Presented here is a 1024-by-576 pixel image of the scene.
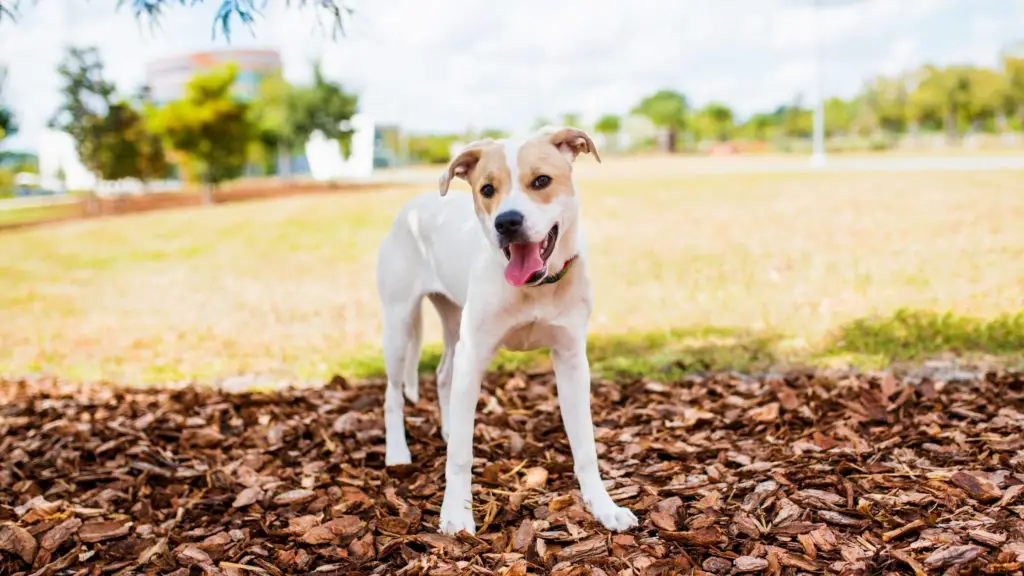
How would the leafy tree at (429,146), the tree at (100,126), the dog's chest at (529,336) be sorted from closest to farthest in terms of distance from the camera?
the dog's chest at (529,336) → the tree at (100,126) → the leafy tree at (429,146)

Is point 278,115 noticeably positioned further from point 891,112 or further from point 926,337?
point 891,112

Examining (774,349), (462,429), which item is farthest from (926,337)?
(462,429)

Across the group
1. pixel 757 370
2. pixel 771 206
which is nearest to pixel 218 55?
pixel 771 206

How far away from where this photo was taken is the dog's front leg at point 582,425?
384cm

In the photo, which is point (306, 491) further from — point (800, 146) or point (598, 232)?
point (800, 146)

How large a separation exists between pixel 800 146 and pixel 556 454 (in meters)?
49.8

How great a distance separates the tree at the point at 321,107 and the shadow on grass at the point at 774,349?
26045mm

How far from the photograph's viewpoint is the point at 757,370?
660 cm

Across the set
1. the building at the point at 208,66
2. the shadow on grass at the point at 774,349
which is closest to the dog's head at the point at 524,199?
the shadow on grass at the point at 774,349

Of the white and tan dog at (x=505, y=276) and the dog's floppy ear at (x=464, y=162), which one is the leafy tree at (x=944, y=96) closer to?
the white and tan dog at (x=505, y=276)

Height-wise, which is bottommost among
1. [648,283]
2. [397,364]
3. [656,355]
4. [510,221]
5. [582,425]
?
[656,355]

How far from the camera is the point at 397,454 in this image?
4.77m

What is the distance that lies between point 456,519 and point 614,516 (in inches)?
26.6

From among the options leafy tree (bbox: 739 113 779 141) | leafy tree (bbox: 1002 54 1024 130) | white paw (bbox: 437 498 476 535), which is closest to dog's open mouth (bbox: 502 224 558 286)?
white paw (bbox: 437 498 476 535)
